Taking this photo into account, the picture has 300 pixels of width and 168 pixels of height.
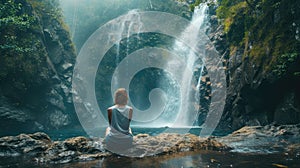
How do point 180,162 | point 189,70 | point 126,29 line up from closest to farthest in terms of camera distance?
point 180,162 < point 189,70 < point 126,29

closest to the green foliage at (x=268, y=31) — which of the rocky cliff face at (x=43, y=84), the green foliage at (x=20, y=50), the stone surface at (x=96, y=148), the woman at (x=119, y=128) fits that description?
the stone surface at (x=96, y=148)

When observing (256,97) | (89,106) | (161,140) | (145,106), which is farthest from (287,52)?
(145,106)

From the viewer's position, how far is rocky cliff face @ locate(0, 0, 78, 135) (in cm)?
1780

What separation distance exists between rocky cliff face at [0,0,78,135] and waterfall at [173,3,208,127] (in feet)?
40.1

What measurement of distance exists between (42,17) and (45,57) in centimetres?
553

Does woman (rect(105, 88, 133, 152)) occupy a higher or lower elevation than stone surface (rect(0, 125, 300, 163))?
higher

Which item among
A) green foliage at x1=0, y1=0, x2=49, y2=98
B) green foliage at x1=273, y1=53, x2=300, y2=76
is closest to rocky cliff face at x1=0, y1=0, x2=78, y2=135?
green foliage at x1=0, y1=0, x2=49, y2=98

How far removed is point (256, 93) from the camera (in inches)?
574

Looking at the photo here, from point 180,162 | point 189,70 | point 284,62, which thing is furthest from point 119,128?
point 189,70

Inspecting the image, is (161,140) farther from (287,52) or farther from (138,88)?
(138,88)

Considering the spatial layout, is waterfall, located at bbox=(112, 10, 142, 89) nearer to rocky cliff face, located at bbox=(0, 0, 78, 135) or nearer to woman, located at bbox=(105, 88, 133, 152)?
rocky cliff face, located at bbox=(0, 0, 78, 135)

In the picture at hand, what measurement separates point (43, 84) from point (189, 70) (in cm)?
1528

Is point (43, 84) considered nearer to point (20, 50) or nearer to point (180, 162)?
point (20, 50)

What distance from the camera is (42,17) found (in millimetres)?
23828
